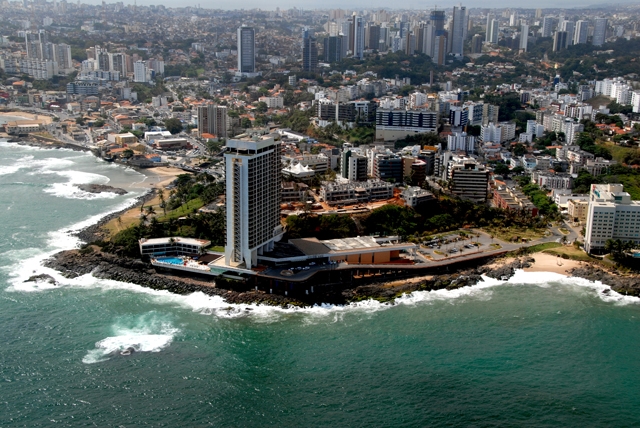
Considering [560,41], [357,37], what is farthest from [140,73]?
[560,41]

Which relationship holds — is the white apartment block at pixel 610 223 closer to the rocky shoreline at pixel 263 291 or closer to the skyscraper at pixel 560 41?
the rocky shoreline at pixel 263 291

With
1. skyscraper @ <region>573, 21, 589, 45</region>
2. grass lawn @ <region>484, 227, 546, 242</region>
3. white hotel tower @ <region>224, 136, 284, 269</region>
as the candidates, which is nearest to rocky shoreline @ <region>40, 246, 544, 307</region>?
white hotel tower @ <region>224, 136, 284, 269</region>

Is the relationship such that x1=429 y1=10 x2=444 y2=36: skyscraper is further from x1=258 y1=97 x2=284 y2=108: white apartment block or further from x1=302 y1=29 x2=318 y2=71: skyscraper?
x1=258 y1=97 x2=284 y2=108: white apartment block

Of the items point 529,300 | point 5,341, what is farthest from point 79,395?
point 529,300

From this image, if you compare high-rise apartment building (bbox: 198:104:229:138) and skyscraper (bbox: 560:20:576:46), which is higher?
skyscraper (bbox: 560:20:576:46)

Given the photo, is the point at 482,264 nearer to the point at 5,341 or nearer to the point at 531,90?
the point at 5,341

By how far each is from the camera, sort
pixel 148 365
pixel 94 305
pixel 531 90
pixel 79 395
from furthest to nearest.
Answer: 1. pixel 531 90
2. pixel 94 305
3. pixel 148 365
4. pixel 79 395
